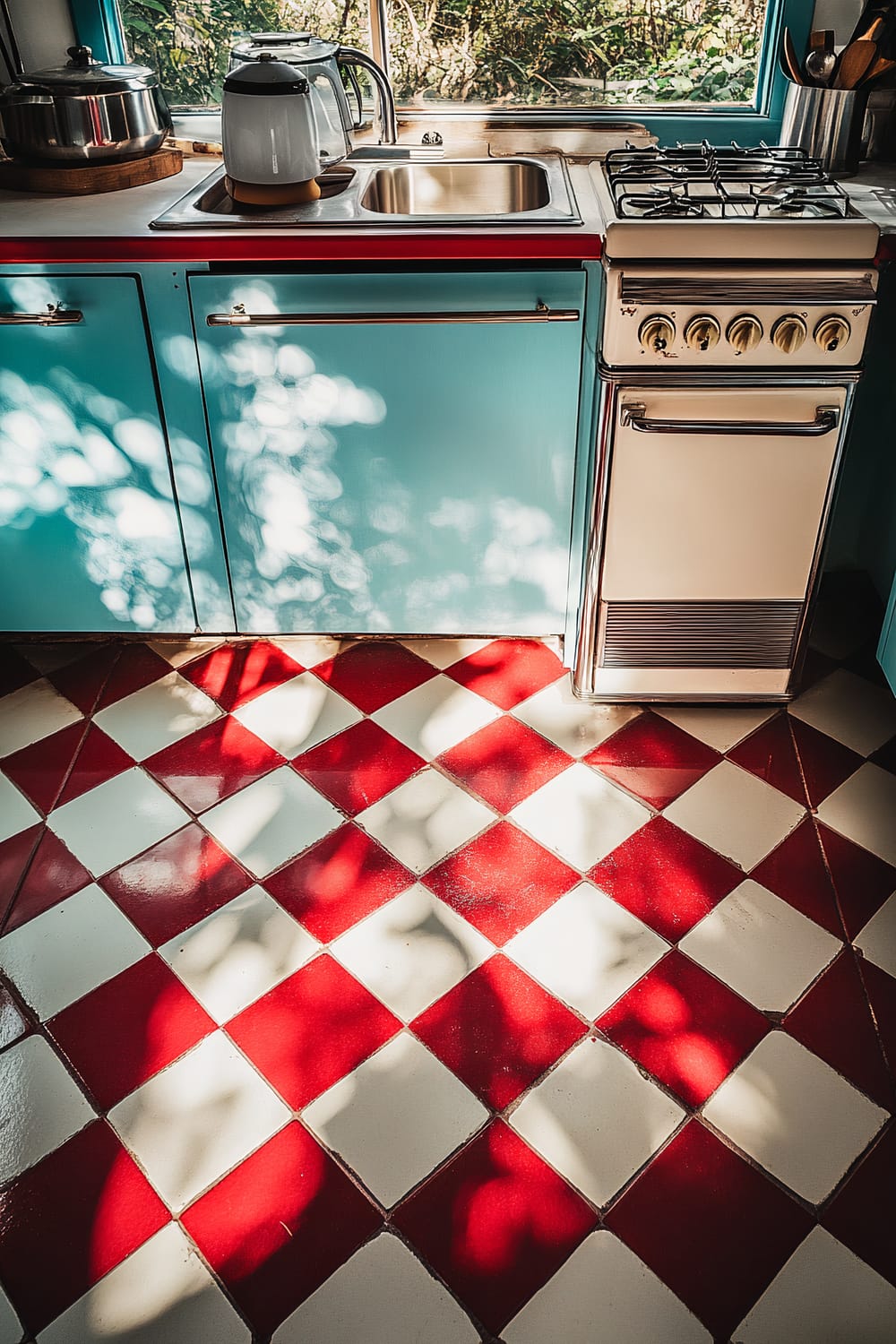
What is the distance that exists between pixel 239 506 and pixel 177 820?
698 mm

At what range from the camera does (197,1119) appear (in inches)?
61.2

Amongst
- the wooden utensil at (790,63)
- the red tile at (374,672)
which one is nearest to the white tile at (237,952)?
the red tile at (374,672)

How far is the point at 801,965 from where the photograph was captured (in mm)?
1764

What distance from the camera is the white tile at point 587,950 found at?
1.74 m

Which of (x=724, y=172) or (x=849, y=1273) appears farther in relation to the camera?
(x=724, y=172)

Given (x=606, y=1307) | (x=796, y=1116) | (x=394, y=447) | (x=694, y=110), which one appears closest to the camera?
(x=606, y=1307)

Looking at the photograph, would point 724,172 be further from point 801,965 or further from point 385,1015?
point 385,1015

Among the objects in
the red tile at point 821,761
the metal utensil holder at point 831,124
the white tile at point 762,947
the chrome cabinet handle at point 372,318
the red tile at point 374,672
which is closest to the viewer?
A: the white tile at point 762,947

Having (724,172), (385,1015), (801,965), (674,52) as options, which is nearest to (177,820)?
(385,1015)

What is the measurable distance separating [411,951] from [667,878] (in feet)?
1.67

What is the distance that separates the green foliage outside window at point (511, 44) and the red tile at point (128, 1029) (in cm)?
224

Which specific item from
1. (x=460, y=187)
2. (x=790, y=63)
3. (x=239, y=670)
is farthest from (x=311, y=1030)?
(x=790, y=63)

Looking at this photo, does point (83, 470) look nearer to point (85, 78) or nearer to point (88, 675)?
point (88, 675)

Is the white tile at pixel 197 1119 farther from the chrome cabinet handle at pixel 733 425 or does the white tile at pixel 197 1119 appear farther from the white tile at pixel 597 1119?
the chrome cabinet handle at pixel 733 425
